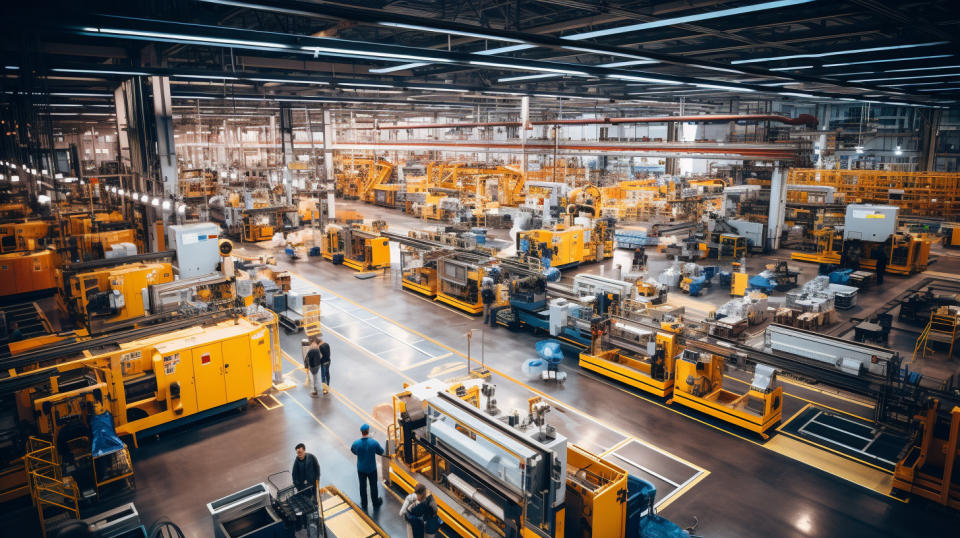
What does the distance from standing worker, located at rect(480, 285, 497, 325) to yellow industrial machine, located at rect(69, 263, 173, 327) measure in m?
8.96

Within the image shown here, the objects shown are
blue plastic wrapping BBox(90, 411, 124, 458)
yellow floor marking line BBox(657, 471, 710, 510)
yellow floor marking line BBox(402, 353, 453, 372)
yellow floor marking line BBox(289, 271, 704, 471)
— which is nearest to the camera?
yellow floor marking line BBox(657, 471, 710, 510)

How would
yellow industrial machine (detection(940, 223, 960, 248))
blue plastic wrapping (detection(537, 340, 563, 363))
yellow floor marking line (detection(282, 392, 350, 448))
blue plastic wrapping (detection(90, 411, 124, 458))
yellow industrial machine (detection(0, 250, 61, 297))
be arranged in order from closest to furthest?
1. blue plastic wrapping (detection(90, 411, 124, 458))
2. yellow floor marking line (detection(282, 392, 350, 448))
3. blue plastic wrapping (detection(537, 340, 563, 363))
4. yellow industrial machine (detection(0, 250, 61, 297))
5. yellow industrial machine (detection(940, 223, 960, 248))

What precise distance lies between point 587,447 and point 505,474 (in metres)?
3.72

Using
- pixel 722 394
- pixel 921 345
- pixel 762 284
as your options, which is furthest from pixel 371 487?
pixel 762 284

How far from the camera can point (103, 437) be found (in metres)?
8.85

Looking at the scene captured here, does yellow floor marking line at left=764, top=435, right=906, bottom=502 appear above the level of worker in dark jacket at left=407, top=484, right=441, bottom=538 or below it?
below

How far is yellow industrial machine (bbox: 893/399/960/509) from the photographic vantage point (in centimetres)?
841

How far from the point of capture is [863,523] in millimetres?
8180

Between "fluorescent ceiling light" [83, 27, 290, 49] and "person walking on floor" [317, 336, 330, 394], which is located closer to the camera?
"fluorescent ceiling light" [83, 27, 290, 49]

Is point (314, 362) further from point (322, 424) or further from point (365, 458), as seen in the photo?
point (365, 458)

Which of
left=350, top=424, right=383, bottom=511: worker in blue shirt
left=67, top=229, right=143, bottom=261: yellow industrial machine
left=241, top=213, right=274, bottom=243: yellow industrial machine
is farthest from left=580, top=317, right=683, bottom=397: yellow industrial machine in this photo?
left=241, top=213, right=274, bottom=243: yellow industrial machine

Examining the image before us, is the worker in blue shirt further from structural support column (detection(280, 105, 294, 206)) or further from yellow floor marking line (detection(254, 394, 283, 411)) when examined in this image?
structural support column (detection(280, 105, 294, 206))

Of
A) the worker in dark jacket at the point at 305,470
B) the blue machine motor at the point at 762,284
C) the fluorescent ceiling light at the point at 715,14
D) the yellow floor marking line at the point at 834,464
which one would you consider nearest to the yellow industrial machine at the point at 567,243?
the blue machine motor at the point at 762,284

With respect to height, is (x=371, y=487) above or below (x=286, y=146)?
below
